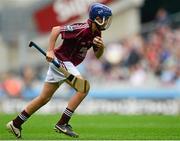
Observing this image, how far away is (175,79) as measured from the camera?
2198 centimetres

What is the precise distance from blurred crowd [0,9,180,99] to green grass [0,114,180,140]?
4.26 meters

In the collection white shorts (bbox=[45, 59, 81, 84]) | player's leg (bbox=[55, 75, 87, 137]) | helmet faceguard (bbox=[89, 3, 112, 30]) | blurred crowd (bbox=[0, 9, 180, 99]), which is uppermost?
blurred crowd (bbox=[0, 9, 180, 99])

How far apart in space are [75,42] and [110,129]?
278 cm

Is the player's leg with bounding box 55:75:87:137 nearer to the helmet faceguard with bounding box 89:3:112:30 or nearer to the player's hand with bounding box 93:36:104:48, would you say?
the player's hand with bounding box 93:36:104:48

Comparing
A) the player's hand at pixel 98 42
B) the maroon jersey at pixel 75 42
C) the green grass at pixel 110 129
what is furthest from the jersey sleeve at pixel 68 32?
the green grass at pixel 110 129

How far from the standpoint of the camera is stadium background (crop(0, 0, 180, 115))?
22.1m

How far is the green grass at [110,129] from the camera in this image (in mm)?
12789

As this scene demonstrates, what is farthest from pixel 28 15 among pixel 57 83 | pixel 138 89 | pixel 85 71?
pixel 57 83

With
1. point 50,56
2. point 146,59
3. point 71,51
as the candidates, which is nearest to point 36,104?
point 50,56

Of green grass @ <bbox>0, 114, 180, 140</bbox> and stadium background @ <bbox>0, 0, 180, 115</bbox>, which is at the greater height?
stadium background @ <bbox>0, 0, 180, 115</bbox>

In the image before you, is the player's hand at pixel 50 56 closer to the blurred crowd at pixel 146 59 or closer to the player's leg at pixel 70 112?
the player's leg at pixel 70 112

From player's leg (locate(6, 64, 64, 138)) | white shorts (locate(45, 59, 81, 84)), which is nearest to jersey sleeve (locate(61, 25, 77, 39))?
white shorts (locate(45, 59, 81, 84))

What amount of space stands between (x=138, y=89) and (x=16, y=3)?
21.9 feet

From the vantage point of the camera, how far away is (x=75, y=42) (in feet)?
42.1
